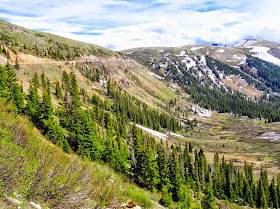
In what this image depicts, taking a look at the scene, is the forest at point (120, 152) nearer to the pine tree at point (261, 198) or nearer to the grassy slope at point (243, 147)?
the pine tree at point (261, 198)

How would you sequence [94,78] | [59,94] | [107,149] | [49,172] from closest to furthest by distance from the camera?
[49,172] → [107,149] → [59,94] → [94,78]

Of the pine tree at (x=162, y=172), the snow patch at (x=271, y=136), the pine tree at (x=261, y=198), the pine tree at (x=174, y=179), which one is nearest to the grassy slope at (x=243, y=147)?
the snow patch at (x=271, y=136)

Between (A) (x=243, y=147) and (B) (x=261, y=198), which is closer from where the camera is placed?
(B) (x=261, y=198)

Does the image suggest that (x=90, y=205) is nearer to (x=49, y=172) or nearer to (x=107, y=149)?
(x=49, y=172)

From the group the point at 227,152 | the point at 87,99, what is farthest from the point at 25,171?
the point at 227,152

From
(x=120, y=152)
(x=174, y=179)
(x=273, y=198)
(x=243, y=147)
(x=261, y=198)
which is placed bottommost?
(x=243, y=147)

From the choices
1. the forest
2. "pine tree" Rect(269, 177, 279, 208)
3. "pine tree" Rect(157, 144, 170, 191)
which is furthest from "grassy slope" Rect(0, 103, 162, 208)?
"pine tree" Rect(269, 177, 279, 208)

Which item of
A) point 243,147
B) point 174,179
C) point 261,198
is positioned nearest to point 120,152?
point 174,179

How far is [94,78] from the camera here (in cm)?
19125

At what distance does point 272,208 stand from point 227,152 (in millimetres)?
60014

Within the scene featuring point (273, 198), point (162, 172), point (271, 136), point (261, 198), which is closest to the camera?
point (162, 172)

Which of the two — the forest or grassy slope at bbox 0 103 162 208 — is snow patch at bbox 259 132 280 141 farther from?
grassy slope at bbox 0 103 162 208

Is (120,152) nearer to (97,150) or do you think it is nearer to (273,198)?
(97,150)

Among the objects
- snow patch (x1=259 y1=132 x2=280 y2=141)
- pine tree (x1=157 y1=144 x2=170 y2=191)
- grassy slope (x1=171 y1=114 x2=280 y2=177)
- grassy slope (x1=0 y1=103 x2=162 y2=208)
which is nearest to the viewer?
grassy slope (x1=0 y1=103 x2=162 y2=208)
